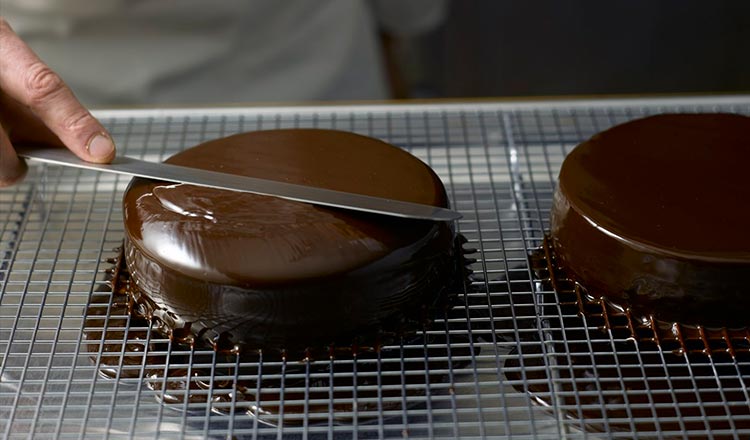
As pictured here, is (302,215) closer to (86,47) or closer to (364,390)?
(364,390)

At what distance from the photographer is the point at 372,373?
0.67m

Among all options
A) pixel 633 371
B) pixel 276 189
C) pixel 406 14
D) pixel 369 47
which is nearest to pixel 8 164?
pixel 276 189

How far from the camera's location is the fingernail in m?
0.79

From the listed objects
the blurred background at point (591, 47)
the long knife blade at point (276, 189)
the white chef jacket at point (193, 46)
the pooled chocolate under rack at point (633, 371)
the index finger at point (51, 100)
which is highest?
the index finger at point (51, 100)

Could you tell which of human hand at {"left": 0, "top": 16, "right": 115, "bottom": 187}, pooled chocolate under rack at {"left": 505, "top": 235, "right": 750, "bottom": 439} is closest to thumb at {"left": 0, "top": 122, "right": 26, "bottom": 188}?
human hand at {"left": 0, "top": 16, "right": 115, "bottom": 187}

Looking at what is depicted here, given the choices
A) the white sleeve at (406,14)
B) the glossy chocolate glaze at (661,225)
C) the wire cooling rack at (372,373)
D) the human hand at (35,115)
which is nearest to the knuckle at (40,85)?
the human hand at (35,115)

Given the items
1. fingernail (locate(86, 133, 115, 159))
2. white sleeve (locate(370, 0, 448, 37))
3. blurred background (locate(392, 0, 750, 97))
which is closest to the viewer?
fingernail (locate(86, 133, 115, 159))

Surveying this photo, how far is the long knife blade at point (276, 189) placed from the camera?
27.9 inches

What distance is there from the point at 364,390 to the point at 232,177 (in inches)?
8.4

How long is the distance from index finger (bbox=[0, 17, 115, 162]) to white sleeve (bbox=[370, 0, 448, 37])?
0.96 metres

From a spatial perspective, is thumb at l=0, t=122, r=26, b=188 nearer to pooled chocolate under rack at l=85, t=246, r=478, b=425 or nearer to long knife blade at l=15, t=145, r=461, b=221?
long knife blade at l=15, t=145, r=461, b=221

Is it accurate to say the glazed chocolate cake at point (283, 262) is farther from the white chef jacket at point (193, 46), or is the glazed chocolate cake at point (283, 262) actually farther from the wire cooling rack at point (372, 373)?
the white chef jacket at point (193, 46)

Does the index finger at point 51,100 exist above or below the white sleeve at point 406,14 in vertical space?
above

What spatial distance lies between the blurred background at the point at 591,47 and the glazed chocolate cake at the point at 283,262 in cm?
Answer: 170
